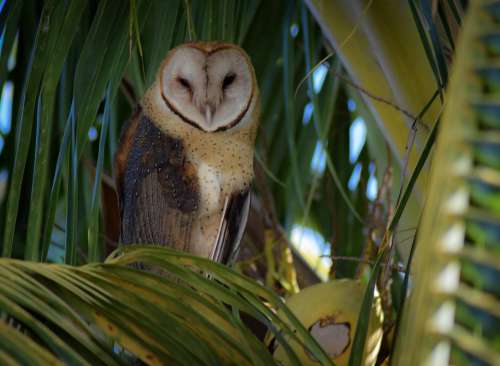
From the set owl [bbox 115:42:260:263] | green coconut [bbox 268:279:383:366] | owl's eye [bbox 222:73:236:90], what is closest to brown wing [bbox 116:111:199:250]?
owl [bbox 115:42:260:263]

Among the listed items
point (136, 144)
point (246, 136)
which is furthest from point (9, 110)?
point (246, 136)

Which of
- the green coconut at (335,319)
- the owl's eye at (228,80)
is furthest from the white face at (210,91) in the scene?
the green coconut at (335,319)

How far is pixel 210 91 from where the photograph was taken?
1.41m

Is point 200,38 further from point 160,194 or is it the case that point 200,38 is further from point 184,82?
point 160,194

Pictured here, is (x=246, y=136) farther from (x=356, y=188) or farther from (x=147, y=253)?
(x=356, y=188)

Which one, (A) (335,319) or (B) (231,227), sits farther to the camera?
(B) (231,227)

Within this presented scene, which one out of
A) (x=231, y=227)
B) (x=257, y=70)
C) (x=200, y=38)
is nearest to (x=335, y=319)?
(x=231, y=227)

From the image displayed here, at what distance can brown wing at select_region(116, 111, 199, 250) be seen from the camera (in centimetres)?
142

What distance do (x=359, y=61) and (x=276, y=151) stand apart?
1.02 metres

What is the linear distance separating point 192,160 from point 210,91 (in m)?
0.11

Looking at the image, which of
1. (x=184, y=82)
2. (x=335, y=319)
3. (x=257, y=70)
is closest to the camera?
(x=335, y=319)

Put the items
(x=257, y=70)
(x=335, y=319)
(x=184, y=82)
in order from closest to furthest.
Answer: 1. (x=335, y=319)
2. (x=184, y=82)
3. (x=257, y=70)

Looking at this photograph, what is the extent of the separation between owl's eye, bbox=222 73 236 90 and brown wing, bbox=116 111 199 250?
0.38 ft

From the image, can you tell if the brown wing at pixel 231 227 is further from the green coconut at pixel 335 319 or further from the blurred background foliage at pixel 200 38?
the green coconut at pixel 335 319
